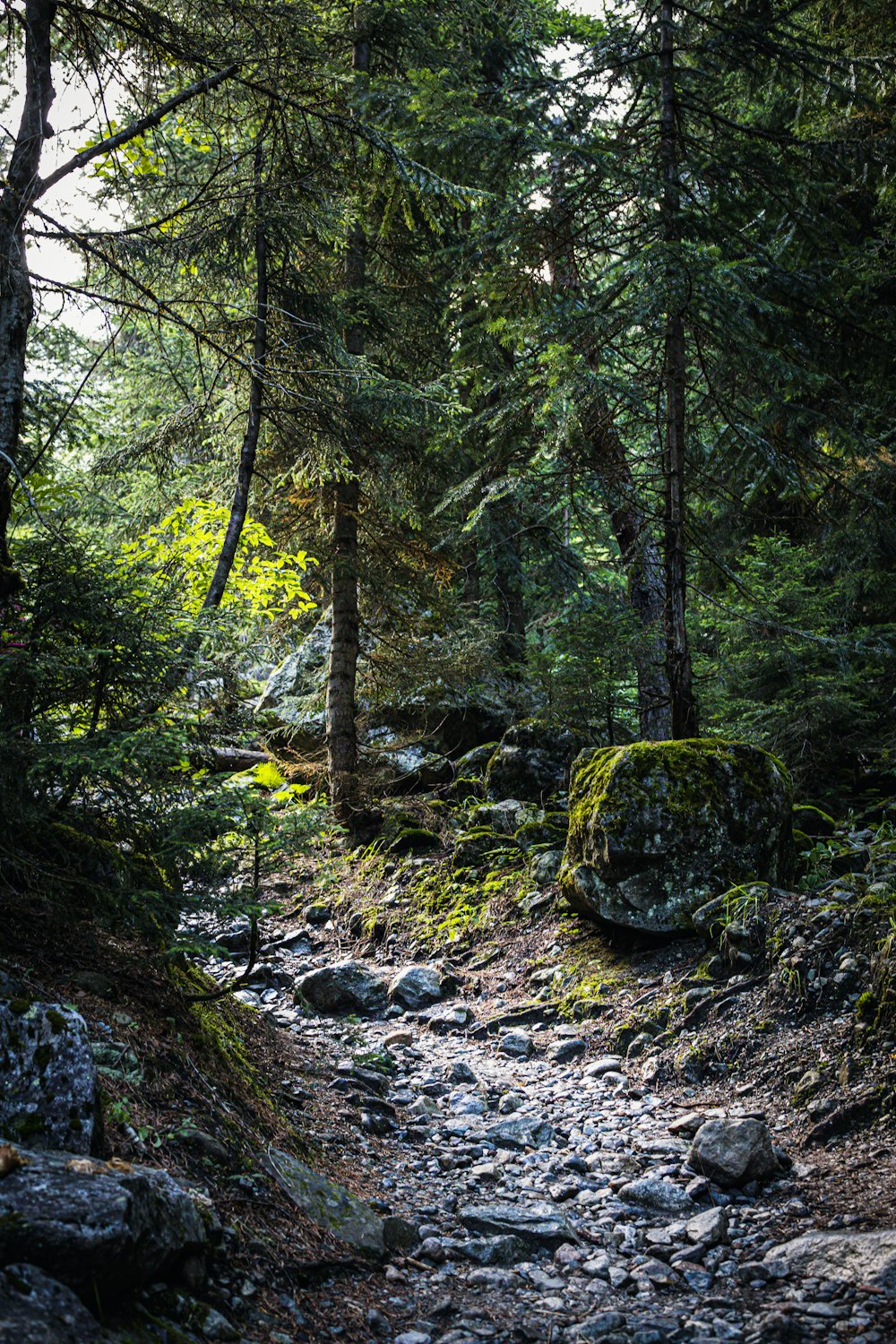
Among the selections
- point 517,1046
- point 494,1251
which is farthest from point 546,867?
point 494,1251

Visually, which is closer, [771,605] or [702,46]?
[702,46]

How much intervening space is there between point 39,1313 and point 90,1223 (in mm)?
260

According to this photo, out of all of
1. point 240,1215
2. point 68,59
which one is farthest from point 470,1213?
point 68,59

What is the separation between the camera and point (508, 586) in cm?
1531

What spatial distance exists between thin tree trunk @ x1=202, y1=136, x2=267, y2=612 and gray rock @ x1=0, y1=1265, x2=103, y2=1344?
4.89 metres

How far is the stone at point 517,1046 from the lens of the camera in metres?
6.16

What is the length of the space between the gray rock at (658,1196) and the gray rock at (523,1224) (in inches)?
17.1

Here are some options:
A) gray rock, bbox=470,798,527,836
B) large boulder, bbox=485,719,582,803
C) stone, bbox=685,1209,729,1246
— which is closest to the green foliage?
large boulder, bbox=485,719,582,803

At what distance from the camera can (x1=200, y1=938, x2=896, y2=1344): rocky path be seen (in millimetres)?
2988

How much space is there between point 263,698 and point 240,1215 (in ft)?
37.1

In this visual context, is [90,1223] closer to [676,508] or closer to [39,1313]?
[39,1313]

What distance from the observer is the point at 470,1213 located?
151 inches

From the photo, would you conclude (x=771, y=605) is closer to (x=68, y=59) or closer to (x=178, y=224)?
(x=178, y=224)

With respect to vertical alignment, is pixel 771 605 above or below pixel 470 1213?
above
